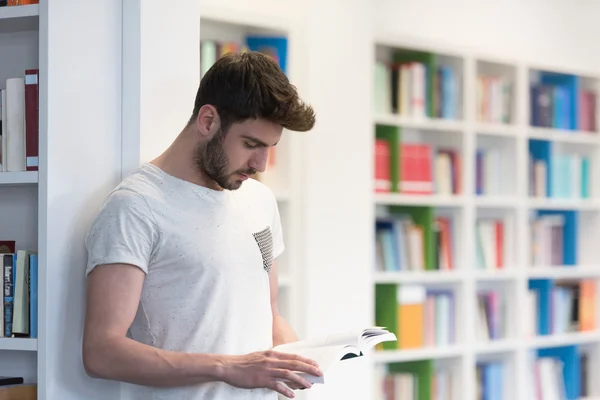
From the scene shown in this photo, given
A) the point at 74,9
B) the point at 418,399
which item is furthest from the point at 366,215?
the point at 74,9

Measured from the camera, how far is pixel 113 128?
92.8 inches

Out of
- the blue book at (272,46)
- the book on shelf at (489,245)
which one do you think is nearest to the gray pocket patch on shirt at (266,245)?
the blue book at (272,46)

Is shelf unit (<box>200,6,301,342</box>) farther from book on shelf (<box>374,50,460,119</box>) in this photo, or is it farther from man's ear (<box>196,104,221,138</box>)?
man's ear (<box>196,104,221,138</box>)

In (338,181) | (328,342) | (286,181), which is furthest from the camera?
→ (338,181)

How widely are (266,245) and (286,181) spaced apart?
1869 mm

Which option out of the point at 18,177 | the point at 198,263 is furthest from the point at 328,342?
the point at 18,177

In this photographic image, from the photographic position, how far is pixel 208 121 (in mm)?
2121

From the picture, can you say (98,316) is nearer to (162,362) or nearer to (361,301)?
(162,362)

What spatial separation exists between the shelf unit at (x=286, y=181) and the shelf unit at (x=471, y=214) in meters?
0.49

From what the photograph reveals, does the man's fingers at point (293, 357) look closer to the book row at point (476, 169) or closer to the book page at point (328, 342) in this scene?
the book page at point (328, 342)

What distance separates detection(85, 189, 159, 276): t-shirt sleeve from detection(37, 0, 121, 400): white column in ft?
0.59

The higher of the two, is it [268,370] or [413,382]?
[268,370]

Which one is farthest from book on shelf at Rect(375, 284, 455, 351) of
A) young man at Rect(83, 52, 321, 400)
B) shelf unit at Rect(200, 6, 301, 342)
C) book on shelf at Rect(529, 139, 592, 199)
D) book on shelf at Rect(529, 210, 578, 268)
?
young man at Rect(83, 52, 321, 400)

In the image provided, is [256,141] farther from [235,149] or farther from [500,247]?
[500,247]
